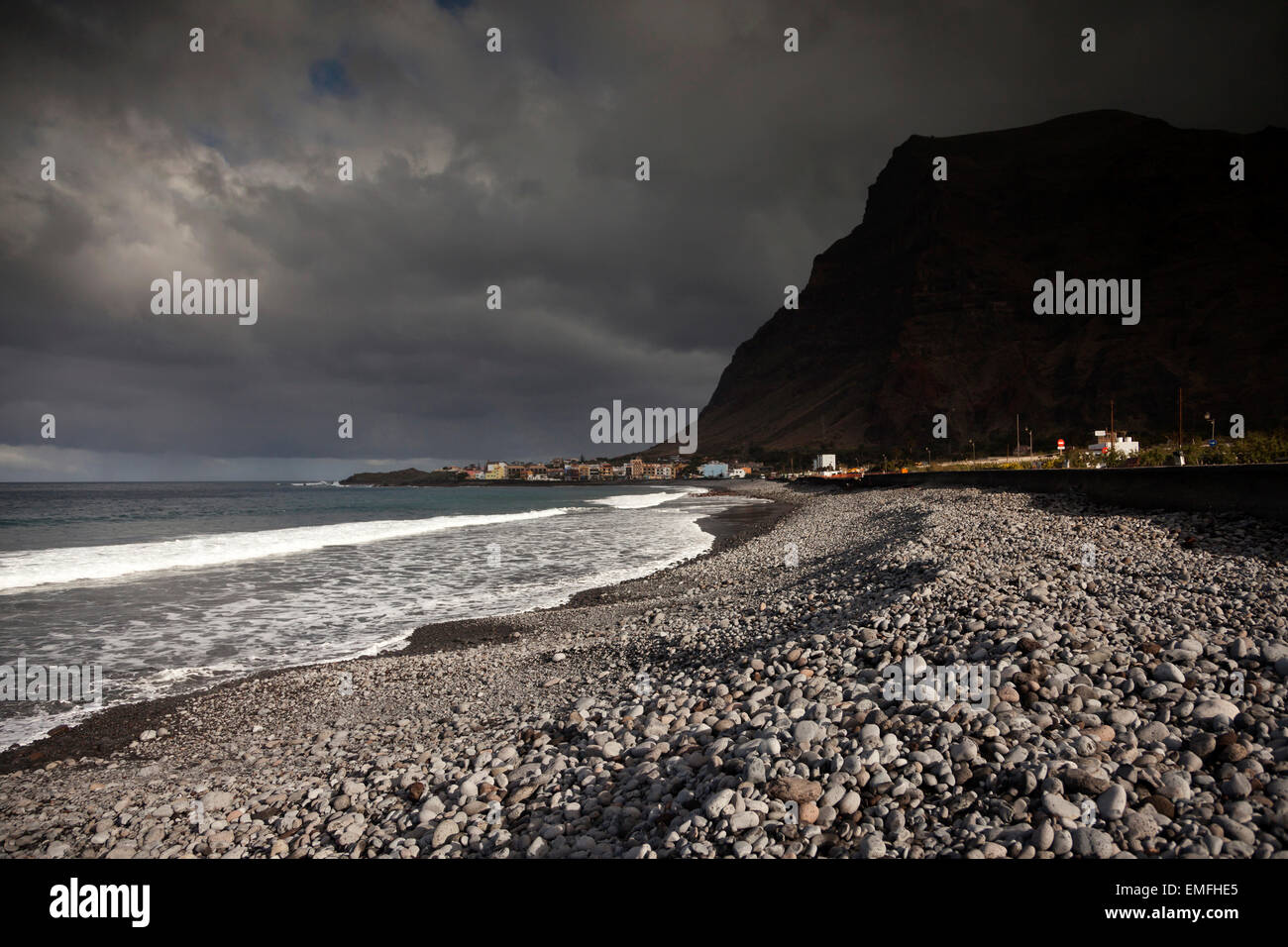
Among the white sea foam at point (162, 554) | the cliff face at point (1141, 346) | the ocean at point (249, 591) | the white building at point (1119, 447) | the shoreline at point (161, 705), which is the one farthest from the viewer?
the cliff face at point (1141, 346)

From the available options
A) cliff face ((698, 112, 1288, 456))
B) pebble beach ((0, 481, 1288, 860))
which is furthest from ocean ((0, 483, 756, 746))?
cliff face ((698, 112, 1288, 456))

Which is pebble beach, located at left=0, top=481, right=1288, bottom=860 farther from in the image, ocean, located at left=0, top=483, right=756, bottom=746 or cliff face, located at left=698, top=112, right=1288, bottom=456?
cliff face, located at left=698, top=112, right=1288, bottom=456

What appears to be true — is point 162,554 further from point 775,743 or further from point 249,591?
point 775,743

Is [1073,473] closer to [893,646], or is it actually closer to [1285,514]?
[1285,514]

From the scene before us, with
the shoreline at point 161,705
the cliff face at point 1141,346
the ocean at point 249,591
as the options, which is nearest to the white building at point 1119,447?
the ocean at point 249,591

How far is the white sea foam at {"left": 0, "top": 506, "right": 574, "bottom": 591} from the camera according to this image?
76.3 ft

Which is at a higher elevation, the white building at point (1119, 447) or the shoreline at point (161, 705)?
the white building at point (1119, 447)

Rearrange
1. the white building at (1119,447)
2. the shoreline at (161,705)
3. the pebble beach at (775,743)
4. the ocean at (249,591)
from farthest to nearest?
1. the white building at (1119,447)
2. the ocean at (249,591)
3. the shoreline at (161,705)
4. the pebble beach at (775,743)

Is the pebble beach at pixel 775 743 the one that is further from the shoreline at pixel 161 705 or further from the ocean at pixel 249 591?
the ocean at pixel 249 591

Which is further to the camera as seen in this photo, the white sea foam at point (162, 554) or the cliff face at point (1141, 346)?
the cliff face at point (1141, 346)

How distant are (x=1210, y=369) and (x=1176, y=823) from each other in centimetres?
17890

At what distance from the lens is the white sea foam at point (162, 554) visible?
23.2 metres

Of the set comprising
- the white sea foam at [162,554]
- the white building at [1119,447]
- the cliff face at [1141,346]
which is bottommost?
the white sea foam at [162,554]

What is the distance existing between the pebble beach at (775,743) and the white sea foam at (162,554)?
19.1 meters
